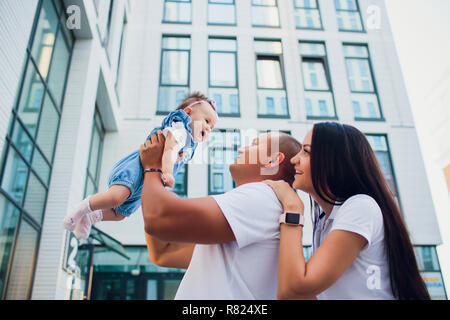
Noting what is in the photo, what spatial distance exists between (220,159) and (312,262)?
9.34m

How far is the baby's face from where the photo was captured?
243cm

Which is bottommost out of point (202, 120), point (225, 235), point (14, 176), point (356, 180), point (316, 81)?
point (225, 235)

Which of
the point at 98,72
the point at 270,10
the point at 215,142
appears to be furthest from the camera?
the point at 270,10

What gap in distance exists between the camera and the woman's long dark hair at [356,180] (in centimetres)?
138

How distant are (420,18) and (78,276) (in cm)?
752

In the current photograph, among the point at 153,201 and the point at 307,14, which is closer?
the point at 153,201

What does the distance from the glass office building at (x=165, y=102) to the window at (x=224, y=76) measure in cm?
5

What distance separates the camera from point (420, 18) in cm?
425

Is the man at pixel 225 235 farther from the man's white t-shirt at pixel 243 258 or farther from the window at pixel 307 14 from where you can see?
the window at pixel 307 14

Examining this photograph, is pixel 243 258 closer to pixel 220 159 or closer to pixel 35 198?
pixel 35 198

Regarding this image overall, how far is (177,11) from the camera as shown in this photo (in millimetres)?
12539

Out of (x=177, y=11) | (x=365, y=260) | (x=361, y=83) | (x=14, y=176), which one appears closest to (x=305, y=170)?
(x=365, y=260)
